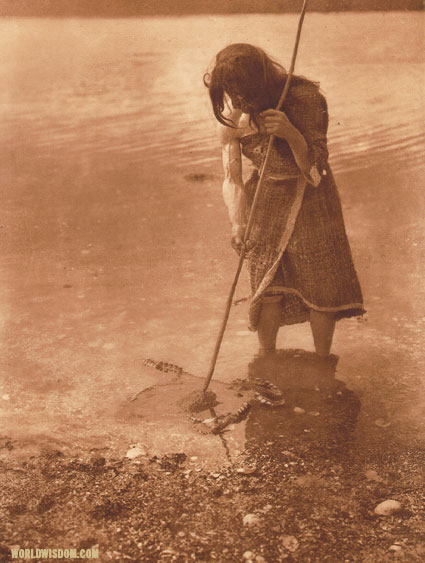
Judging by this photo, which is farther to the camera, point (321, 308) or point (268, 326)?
point (268, 326)

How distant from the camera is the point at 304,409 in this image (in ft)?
11.0

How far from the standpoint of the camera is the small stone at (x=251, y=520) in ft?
8.30

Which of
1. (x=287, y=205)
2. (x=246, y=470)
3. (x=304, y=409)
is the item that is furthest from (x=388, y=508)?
(x=287, y=205)

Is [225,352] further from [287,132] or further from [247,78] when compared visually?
[247,78]

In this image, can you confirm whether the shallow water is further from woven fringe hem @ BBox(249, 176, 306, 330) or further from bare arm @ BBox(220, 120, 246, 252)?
bare arm @ BBox(220, 120, 246, 252)

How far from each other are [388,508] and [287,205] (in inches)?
58.5

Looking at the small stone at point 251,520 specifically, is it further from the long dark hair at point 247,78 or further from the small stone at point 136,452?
the long dark hair at point 247,78

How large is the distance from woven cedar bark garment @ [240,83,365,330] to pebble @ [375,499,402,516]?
3.66 ft

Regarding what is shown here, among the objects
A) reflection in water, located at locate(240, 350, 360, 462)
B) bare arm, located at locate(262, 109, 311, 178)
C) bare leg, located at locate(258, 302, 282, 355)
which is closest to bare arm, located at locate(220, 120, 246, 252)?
bare arm, located at locate(262, 109, 311, 178)

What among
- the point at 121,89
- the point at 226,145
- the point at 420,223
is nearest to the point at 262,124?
the point at 226,145

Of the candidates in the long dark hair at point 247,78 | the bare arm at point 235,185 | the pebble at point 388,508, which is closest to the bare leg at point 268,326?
the bare arm at point 235,185

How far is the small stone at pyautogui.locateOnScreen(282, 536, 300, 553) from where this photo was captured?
241cm

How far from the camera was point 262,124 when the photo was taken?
122 inches

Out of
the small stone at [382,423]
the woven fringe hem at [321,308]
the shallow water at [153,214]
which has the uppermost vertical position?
the woven fringe hem at [321,308]
